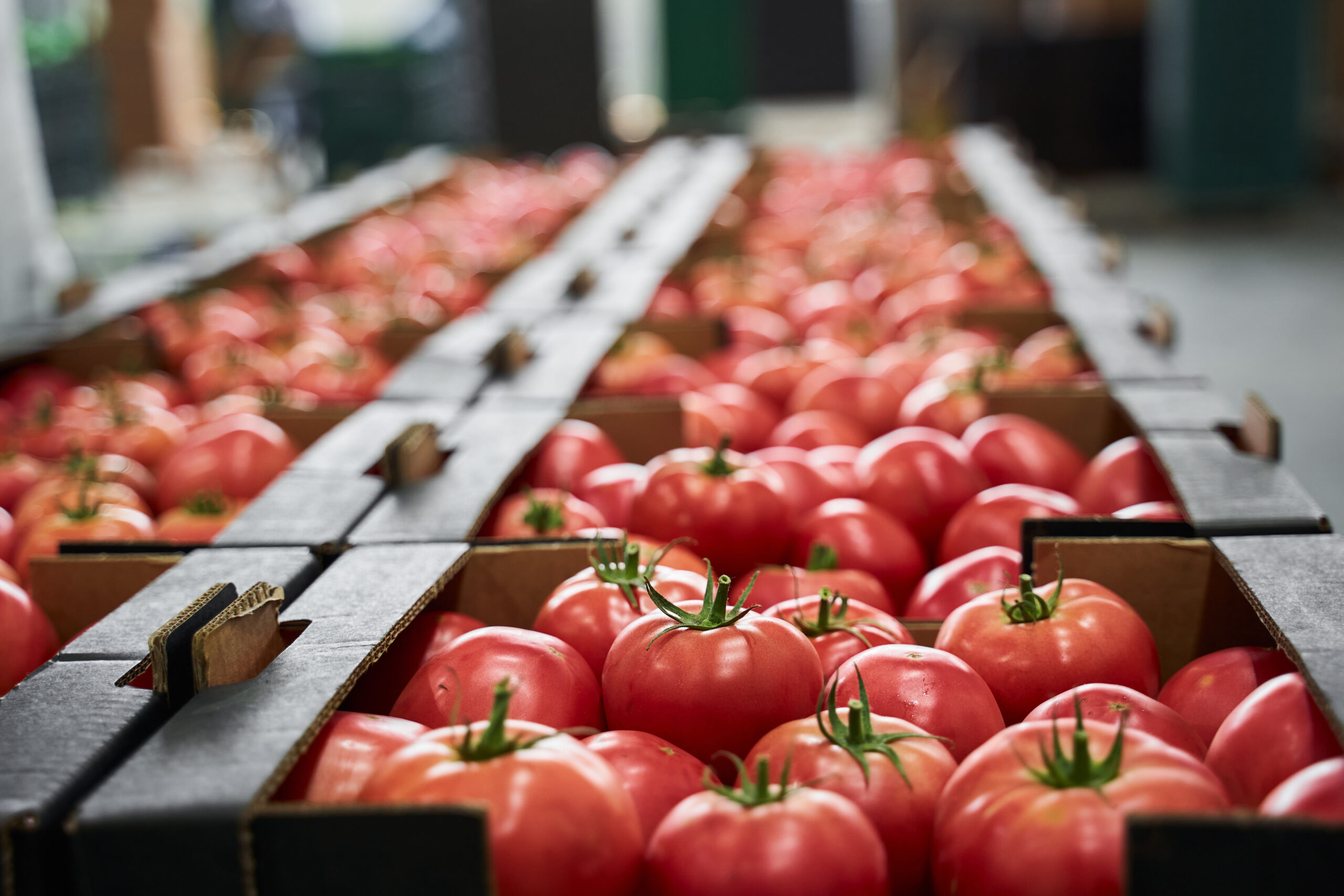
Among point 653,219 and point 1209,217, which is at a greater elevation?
point 653,219

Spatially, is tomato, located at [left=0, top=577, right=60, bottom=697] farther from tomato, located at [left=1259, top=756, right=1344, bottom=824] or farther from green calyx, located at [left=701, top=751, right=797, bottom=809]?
tomato, located at [left=1259, top=756, right=1344, bottom=824]

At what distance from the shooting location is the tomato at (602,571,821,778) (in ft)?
3.82

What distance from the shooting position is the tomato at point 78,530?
1.79 meters

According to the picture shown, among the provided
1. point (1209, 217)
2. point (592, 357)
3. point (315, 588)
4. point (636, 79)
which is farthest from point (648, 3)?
point (315, 588)

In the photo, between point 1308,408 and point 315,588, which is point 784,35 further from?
point 315,588

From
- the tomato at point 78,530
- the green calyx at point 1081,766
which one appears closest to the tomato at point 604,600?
the green calyx at point 1081,766

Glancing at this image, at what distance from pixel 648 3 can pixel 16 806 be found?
1825 centimetres

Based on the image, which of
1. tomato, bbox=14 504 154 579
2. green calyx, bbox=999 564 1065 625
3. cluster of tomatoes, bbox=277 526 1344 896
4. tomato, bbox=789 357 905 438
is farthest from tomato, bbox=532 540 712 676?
tomato, bbox=789 357 905 438

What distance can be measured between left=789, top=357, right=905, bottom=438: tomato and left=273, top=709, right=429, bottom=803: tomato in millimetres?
1492

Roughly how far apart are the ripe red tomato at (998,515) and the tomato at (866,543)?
0.06 meters

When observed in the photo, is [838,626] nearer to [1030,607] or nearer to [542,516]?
[1030,607]

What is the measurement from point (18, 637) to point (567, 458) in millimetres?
838

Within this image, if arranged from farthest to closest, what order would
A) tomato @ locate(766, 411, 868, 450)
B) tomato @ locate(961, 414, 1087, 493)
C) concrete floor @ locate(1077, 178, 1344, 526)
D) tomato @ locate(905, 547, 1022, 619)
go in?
concrete floor @ locate(1077, 178, 1344, 526) → tomato @ locate(766, 411, 868, 450) → tomato @ locate(961, 414, 1087, 493) → tomato @ locate(905, 547, 1022, 619)

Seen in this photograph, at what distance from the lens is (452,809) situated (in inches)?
33.5
